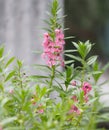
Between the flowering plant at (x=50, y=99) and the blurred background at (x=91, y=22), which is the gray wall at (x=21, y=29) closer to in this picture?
the blurred background at (x=91, y=22)

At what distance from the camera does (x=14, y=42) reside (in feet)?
Result: 12.6

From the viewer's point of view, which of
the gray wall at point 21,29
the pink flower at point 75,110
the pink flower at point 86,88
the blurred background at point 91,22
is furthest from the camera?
the blurred background at point 91,22

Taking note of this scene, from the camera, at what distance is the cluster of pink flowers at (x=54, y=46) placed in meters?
1.76

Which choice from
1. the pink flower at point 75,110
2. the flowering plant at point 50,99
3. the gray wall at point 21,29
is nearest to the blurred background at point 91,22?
the gray wall at point 21,29

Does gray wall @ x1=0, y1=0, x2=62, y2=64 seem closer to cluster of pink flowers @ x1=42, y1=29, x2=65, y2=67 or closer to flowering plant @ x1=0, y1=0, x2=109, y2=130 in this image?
flowering plant @ x1=0, y1=0, x2=109, y2=130

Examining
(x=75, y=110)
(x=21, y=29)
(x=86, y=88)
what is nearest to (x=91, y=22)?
(x=21, y=29)

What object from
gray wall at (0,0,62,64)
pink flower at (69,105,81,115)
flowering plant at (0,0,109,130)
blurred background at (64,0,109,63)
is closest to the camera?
flowering plant at (0,0,109,130)

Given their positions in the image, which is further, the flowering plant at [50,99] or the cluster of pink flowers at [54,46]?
the cluster of pink flowers at [54,46]

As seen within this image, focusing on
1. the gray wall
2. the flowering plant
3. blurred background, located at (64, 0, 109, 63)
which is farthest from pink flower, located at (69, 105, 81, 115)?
blurred background, located at (64, 0, 109, 63)

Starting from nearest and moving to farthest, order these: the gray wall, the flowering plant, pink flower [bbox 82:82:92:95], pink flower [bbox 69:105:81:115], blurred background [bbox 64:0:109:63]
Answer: the flowering plant
pink flower [bbox 69:105:81:115]
pink flower [bbox 82:82:92:95]
the gray wall
blurred background [bbox 64:0:109:63]

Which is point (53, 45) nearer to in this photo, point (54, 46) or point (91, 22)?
point (54, 46)

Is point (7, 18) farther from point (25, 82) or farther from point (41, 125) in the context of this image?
point (41, 125)

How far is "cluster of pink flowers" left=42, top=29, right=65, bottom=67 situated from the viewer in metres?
1.76

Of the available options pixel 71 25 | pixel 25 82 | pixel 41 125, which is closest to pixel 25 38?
pixel 71 25
